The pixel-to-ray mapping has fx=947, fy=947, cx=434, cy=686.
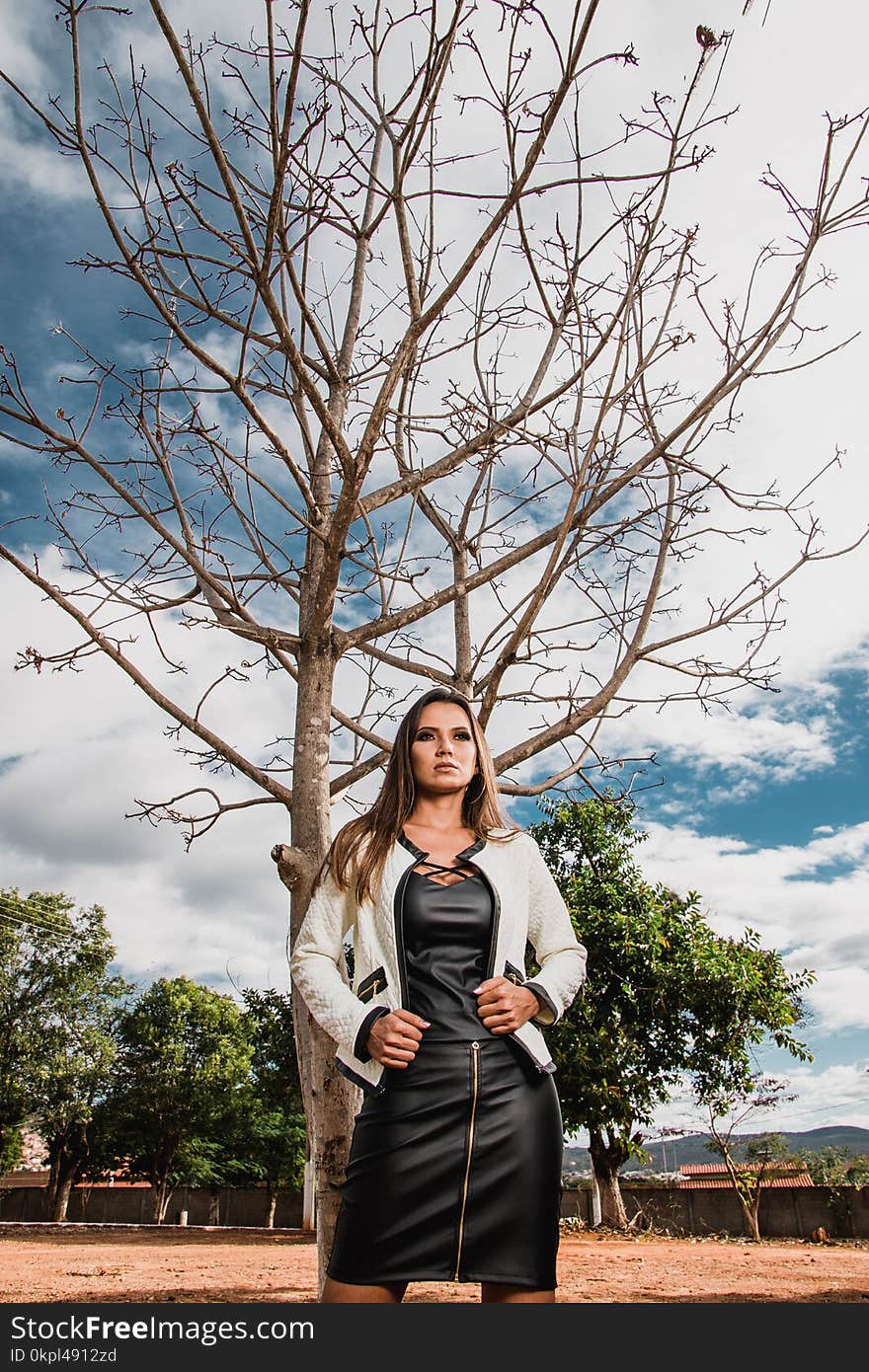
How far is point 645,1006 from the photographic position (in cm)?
1173

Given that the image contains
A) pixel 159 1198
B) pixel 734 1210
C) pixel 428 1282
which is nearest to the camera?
pixel 428 1282

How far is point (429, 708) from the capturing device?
89.7 inches

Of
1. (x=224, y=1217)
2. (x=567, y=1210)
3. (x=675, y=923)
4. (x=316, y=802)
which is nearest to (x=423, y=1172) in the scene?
(x=316, y=802)

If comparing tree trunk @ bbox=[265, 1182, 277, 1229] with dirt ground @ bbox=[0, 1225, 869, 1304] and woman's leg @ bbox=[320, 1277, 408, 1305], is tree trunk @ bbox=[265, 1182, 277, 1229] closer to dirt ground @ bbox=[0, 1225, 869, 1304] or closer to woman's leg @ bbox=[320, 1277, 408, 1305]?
dirt ground @ bbox=[0, 1225, 869, 1304]

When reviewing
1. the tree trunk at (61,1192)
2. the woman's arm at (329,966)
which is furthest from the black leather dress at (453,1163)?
the tree trunk at (61,1192)

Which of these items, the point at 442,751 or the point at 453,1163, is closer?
the point at 453,1163

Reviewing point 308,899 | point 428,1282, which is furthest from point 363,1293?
point 428,1282

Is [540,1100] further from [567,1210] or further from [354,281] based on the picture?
[567,1210]

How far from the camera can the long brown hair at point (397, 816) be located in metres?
2.08

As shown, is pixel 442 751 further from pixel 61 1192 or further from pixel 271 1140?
pixel 61 1192

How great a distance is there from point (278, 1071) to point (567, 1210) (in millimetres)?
5191

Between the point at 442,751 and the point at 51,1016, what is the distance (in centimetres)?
2072

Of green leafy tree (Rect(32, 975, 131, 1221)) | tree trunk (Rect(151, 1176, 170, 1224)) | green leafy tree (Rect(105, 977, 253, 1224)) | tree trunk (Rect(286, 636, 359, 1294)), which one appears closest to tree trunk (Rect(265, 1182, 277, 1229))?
green leafy tree (Rect(105, 977, 253, 1224))

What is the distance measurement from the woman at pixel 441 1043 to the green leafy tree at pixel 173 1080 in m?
21.4
